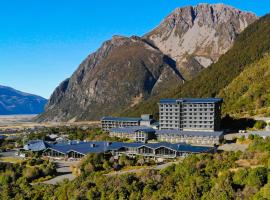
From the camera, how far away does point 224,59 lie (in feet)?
626

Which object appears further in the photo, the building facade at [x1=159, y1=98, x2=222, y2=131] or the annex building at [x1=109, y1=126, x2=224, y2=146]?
the building facade at [x1=159, y1=98, x2=222, y2=131]

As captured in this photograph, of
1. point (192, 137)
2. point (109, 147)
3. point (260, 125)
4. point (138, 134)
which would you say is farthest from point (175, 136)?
point (260, 125)

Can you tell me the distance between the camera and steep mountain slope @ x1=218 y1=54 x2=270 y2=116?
117125 mm

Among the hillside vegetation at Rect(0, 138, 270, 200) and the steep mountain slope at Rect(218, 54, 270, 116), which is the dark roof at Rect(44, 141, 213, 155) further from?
the steep mountain slope at Rect(218, 54, 270, 116)

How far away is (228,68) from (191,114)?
7836 centimetres

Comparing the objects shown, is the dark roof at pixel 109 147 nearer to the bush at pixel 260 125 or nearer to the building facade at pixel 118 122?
the bush at pixel 260 125

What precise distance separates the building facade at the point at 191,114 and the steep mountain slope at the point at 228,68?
2041 inches

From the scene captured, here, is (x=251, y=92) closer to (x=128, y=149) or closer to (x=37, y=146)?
(x=128, y=149)

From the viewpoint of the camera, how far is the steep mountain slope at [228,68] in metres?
165

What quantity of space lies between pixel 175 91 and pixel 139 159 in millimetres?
110344

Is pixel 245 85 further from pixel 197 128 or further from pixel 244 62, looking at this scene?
pixel 197 128

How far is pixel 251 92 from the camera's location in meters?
129

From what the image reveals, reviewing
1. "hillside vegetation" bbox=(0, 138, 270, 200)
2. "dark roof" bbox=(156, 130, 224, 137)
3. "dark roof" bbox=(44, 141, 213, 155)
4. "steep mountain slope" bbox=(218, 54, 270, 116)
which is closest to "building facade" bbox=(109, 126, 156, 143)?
"dark roof" bbox=(156, 130, 224, 137)

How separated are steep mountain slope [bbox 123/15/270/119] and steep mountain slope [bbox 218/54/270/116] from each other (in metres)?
9.83
